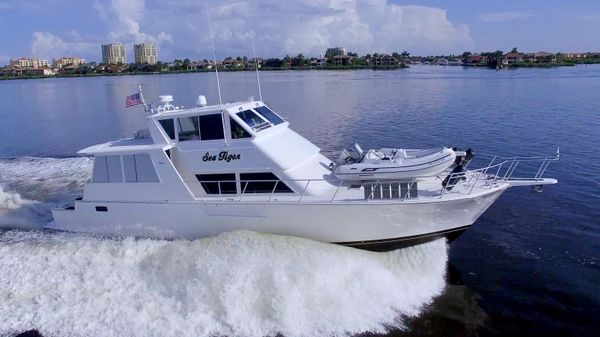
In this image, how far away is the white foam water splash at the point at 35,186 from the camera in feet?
42.6

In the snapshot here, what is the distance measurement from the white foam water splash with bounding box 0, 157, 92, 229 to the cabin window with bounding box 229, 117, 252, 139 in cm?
627

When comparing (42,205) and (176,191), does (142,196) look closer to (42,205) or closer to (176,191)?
(176,191)

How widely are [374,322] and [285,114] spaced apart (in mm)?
25951

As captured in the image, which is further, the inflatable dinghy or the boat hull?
the inflatable dinghy

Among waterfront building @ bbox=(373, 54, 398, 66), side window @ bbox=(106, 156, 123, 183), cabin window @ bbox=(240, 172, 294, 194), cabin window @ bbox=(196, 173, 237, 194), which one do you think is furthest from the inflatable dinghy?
waterfront building @ bbox=(373, 54, 398, 66)

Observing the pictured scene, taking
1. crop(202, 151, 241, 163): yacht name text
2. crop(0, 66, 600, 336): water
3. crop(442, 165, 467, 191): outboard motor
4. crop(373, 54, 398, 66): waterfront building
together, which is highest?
crop(373, 54, 398, 66): waterfront building

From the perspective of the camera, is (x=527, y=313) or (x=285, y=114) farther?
(x=285, y=114)

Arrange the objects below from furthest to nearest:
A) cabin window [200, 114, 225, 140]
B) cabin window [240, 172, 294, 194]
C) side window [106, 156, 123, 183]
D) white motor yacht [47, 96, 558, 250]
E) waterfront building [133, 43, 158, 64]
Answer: waterfront building [133, 43, 158, 64] → side window [106, 156, 123, 183] → cabin window [200, 114, 225, 140] → cabin window [240, 172, 294, 194] → white motor yacht [47, 96, 558, 250]

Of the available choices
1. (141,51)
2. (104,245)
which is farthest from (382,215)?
(141,51)

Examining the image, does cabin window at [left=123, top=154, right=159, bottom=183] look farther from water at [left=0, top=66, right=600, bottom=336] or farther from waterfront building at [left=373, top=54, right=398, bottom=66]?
waterfront building at [left=373, top=54, right=398, bottom=66]

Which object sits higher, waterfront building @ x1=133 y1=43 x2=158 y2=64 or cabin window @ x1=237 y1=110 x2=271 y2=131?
waterfront building @ x1=133 y1=43 x2=158 y2=64

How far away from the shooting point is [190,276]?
9289 mm

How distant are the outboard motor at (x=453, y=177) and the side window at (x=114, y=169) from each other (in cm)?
746

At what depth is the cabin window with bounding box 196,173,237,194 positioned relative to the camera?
1042cm
